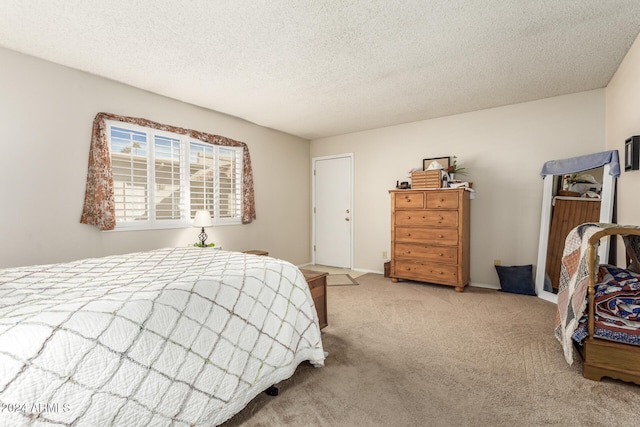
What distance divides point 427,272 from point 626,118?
2532mm

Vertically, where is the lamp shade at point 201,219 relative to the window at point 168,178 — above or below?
below

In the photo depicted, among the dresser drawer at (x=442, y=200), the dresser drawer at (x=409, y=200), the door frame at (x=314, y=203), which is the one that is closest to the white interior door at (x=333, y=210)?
the door frame at (x=314, y=203)

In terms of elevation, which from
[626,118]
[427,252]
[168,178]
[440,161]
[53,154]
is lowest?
[427,252]

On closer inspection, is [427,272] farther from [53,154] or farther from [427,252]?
[53,154]

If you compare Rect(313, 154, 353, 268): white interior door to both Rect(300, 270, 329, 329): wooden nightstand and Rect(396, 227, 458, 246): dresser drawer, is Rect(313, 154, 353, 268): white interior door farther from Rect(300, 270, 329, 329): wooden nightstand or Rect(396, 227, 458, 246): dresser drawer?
Rect(300, 270, 329, 329): wooden nightstand

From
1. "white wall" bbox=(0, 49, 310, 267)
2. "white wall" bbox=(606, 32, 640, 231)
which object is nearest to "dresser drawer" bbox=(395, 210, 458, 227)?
"white wall" bbox=(606, 32, 640, 231)

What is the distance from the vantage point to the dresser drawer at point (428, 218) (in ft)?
13.0

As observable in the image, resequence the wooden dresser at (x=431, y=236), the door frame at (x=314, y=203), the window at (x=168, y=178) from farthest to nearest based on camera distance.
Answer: the door frame at (x=314, y=203)
the wooden dresser at (x=431, y=236)
the window at (x=168, y=178)

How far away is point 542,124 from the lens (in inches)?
150

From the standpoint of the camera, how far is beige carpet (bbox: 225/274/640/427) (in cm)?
161

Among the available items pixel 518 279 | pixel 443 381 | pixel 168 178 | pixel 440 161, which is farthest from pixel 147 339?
pixel 440 161

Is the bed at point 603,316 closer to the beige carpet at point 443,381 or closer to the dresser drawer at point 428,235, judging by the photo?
the beige carpet at point 443,381

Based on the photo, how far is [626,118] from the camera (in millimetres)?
2752

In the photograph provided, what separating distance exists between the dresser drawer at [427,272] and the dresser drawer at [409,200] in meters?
0.78
